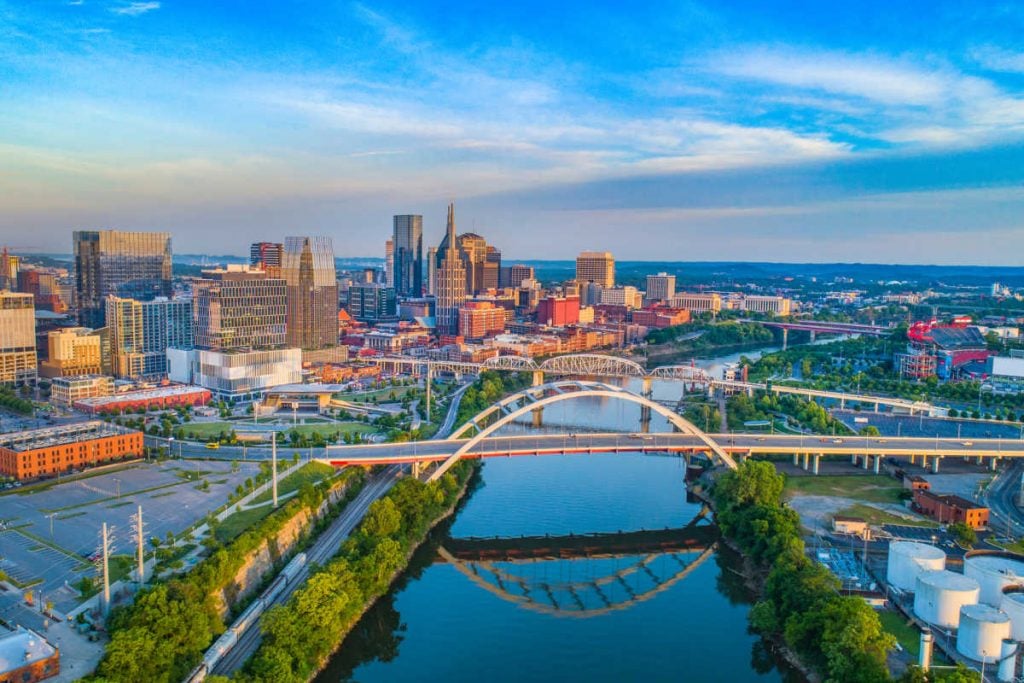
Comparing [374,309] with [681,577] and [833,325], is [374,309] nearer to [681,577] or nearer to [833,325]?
[833,325]

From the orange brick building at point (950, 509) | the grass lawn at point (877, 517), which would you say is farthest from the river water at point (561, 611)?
the orange brick building at point (950, 509)

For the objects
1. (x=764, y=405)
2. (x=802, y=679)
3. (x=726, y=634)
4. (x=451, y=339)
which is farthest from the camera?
(x=451, y=339)

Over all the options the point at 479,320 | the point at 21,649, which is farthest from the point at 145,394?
the point at 479,320

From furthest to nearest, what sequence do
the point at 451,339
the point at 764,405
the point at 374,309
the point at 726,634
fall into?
the point at 374,309 → the point at 451,339 → the point at 764,405 → the point at 726,634

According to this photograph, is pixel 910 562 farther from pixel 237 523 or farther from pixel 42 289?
pixel 42 289

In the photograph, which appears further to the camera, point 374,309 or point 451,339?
point 374,309

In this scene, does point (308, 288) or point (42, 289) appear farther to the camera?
point (42, 289)

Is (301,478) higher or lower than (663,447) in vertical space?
lower

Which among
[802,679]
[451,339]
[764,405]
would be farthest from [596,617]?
[451,339]
